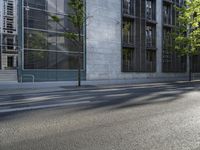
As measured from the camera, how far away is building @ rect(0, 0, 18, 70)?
87.0 ft

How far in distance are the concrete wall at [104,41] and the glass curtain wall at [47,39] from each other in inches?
69.4

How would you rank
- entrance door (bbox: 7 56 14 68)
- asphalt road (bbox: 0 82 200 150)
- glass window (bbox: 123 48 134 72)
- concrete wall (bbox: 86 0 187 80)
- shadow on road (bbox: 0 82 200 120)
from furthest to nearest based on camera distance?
1. glass window (bbox: 123 48 134 72)
2. entrance door (bbox: 7 56 14 68)
3. concrete wall (bbox: 86 0 187 80)
4. shadow on road (bbox: 0 82 200 120)
5. asphalt road (bbox: 0 82 200 150)

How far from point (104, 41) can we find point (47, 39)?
21.2 feet

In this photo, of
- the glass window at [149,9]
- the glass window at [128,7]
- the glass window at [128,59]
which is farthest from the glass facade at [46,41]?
the glass window at [149,9]

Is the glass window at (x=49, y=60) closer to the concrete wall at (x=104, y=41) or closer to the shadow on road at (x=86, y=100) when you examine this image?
the concrete wall at (x=104, y=41)

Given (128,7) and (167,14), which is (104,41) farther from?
(167,14)

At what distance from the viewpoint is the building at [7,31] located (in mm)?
26511

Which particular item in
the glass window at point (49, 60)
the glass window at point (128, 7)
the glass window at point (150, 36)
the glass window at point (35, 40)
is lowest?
the glass window at point (49, 60)

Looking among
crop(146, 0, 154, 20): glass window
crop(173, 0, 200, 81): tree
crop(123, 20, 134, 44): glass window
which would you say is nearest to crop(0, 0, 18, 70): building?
crop(123, 20, 134, 44): glass window

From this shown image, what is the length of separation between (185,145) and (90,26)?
21.6 m

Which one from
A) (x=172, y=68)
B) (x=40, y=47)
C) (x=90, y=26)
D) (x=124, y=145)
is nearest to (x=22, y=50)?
(x=40, y=47)

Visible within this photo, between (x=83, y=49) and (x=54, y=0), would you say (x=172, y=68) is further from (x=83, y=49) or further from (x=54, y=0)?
(x=54, y=0)

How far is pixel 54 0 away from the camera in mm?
23125

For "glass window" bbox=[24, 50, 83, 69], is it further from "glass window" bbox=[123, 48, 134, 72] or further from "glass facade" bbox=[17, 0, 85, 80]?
"glass window" bbox=[123, 48, 134, 72]
